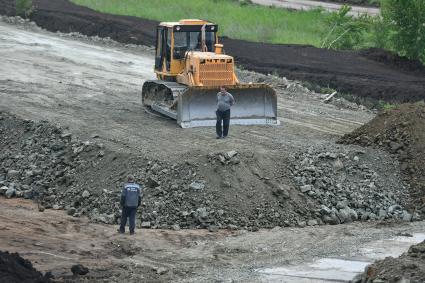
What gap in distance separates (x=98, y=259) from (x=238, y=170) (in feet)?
16.4

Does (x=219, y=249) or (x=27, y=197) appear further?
(x=27, y=197)

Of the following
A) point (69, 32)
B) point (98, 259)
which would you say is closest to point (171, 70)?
point (98, 259)

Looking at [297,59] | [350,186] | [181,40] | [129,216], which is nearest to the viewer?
[129,216]

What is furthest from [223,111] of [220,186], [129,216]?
[129,216]

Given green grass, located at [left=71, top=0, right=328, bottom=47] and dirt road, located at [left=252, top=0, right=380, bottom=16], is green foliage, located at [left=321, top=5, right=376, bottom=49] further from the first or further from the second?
dirt road, located at [left=252, top=0, right=380, bottom=16]

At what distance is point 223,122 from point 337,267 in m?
7.81

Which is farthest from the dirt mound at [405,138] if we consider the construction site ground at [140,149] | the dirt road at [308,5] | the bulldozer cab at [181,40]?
the dirt road at [308,5]

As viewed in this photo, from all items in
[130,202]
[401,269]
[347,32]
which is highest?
[347,32]

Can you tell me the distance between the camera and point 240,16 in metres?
54.1

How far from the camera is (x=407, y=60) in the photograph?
41.4m

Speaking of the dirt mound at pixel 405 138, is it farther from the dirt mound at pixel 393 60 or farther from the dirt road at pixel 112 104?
the dirt mound at pixel 393 60

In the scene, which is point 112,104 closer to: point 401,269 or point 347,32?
point 401,269

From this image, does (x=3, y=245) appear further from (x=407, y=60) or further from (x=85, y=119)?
(x=407, y=60)

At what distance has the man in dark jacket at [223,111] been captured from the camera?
89.4ft
